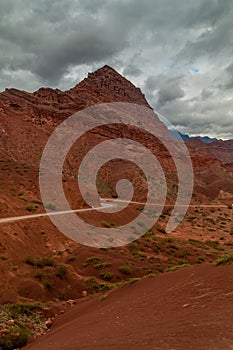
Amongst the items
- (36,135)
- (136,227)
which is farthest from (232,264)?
(36,135)

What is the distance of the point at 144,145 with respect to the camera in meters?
90.2

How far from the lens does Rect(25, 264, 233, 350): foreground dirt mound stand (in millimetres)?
5184

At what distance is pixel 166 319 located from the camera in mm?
6781

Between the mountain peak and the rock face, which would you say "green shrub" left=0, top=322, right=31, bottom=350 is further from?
the mountain peak

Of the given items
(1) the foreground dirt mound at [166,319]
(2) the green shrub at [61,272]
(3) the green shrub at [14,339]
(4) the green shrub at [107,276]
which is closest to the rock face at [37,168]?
(2) the green shrub at [61,272]

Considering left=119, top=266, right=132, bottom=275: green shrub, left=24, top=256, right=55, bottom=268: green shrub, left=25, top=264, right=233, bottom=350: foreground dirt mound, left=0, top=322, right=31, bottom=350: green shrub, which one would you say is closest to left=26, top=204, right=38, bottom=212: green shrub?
left=24, top=256, right=55, bottom=268: green shrub

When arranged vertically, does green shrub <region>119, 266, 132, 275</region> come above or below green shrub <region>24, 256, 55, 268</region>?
below

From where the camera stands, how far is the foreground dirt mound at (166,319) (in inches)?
204

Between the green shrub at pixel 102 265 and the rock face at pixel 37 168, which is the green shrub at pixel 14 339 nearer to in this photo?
the rock face at pixel 37 168

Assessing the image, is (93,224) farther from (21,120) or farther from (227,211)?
(21,120)

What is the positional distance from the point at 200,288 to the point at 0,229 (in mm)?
15011

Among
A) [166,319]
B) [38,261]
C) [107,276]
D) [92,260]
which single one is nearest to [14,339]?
[166,319]

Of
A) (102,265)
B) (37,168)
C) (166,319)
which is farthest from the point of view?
(37,168)

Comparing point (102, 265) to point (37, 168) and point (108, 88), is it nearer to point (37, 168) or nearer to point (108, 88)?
point (37, 168)
